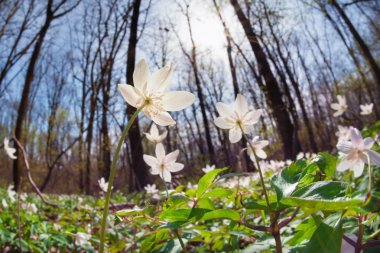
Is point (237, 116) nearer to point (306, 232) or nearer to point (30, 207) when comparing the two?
point (306, 232)

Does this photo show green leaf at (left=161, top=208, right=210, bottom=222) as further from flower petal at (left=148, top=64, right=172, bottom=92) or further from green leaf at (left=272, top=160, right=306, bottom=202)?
flower petal at (left=148, top=64, right=172, bottom=92)

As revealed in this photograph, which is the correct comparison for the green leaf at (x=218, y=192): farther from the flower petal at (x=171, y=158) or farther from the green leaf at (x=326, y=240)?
the flower petal at (x=171, y=158)

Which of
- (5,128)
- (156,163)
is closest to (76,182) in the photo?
(5,128)

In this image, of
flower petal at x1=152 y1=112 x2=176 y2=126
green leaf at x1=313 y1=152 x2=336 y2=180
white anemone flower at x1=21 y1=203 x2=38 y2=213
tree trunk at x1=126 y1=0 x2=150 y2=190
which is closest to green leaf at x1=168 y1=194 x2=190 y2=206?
flower petal at x1=152 y1=112 x2=176 y2=126

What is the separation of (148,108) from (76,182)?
31073mm

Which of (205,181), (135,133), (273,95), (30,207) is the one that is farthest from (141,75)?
(273,95)

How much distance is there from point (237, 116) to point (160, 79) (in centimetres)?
29

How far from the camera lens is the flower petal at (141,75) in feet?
2.20

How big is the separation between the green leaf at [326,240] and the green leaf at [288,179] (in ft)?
0.29

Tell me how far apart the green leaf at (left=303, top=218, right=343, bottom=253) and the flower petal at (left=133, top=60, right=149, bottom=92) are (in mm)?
453

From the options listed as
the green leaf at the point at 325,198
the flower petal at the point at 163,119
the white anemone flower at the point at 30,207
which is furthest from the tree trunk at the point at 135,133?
the green leaf at the point at 325,198

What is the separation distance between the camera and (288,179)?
62cm

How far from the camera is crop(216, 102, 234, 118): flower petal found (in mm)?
870

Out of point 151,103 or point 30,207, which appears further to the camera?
point 30,207
